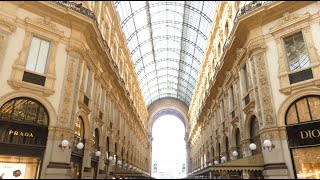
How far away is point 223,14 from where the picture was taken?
72.9 feet

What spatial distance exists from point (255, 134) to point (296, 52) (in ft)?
16.5

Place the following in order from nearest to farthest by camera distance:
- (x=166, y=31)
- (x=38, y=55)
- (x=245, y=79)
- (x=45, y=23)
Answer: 1. (x=38, y=55)
2. (x=45, y=23)
3. (x=245, y=79)
4. (x=166, y=31)

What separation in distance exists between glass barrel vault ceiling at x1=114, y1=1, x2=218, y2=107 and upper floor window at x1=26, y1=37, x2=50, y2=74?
12112 millimetres

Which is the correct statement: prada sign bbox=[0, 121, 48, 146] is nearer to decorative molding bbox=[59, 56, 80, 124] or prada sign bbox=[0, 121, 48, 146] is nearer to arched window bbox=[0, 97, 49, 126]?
arched window bbox=[0, 97, 49, 126]

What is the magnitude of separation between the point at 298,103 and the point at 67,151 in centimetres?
1162

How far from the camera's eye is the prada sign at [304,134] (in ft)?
40.4

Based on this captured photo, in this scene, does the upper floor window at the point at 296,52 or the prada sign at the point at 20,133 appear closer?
the prada sign at the point at 20,133

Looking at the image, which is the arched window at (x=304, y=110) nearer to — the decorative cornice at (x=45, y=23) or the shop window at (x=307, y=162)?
the shop window at (x=307, y=162)

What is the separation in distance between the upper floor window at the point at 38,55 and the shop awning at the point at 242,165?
32.8 ft

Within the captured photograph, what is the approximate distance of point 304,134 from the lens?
12578mm

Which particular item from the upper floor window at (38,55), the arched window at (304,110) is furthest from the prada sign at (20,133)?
the arched window at (304,110)

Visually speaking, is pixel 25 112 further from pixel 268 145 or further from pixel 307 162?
pixel 307 162

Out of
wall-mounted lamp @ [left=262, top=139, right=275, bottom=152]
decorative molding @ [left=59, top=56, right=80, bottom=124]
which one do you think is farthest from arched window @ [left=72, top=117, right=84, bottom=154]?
wall-mounted lamp @ [left=262, top=139, right=275, bottom=152]

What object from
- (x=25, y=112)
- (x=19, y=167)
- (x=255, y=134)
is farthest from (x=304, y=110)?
(x=19, y=167)
